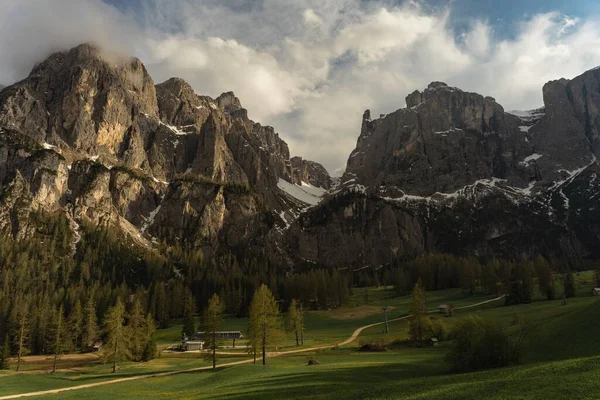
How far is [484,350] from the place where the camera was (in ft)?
131

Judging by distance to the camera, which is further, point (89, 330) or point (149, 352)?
point (89, 330)

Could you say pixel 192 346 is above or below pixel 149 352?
below

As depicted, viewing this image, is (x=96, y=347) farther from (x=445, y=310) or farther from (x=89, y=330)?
(x=445, y=310)

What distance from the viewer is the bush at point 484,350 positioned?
39.6m

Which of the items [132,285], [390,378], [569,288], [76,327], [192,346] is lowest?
[192,346]

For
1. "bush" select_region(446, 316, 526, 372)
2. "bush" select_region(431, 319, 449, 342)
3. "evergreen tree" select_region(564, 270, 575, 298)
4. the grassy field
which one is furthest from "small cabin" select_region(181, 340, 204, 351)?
"evergreen tree" select_region(564, 270, 575, 298)

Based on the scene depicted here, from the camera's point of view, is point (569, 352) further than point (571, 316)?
No

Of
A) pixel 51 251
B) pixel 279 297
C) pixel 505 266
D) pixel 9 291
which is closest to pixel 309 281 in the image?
pixel 279 297

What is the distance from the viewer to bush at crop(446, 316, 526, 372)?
39.6m

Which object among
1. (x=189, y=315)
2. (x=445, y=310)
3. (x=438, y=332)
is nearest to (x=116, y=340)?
(x=189, y=315)

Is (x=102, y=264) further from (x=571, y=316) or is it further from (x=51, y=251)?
(x=571, y=316)

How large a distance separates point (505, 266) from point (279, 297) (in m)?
82.8

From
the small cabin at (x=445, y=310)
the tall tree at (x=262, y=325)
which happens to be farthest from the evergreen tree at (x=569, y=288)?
the tall tree at (x=262, y=325)

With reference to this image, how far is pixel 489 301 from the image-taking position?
392 feet
